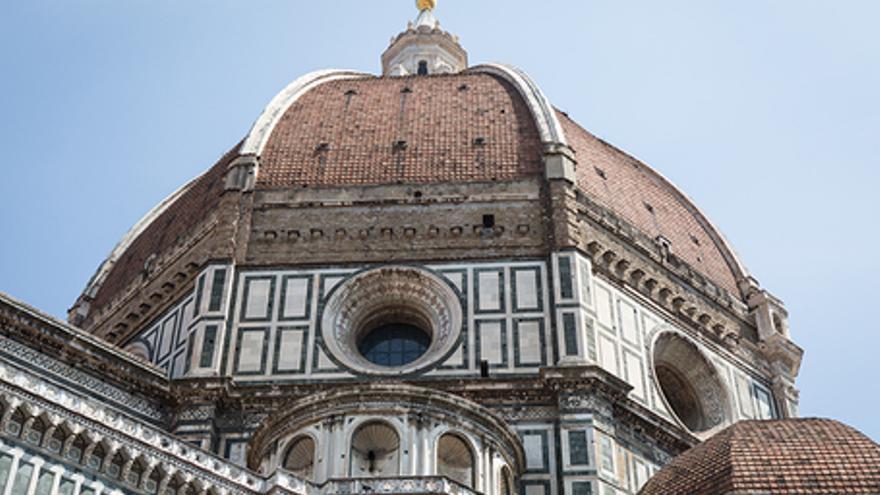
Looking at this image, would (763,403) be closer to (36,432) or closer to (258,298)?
(258,298)

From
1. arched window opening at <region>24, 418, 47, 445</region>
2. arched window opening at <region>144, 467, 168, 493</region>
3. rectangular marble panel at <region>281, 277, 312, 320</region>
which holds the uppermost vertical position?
rectangular marble panel at <region>281, 277, 312, 320</region>

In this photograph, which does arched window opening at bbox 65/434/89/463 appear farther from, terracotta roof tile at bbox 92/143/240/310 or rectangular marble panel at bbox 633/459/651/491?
terracotta roof tile at bbox 92/143/240/310

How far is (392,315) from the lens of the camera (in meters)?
24.7

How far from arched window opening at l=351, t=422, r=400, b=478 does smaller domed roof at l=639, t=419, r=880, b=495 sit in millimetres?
3928

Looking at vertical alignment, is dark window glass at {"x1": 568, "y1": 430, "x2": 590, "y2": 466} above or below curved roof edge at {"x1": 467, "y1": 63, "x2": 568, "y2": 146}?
below

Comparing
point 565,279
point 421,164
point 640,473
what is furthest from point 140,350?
point 640,473

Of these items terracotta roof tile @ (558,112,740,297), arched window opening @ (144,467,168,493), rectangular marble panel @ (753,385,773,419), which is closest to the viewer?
arched window opening @ (144,467,168,493)

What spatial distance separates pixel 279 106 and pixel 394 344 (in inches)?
296

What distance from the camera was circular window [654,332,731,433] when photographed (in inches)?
1011

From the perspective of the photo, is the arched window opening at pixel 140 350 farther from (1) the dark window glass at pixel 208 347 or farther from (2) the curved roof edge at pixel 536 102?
(2) the curved roof edge at pixel 536 102

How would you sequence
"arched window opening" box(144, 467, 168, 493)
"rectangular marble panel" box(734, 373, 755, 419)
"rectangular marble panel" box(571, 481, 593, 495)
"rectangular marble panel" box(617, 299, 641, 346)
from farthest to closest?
"rectangular marble panel" box(734, 373, 755, 419)
"rectangular marble panel" box(617, 299, 641, 346)
"rectangular marble panel" box(571, 481, 593, 495)
"arched window opening" box(144, 467, 168, 493)

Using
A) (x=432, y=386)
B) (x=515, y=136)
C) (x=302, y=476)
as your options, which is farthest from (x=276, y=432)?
(x=515, y=136)

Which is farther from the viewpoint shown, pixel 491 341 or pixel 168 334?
pixel 168 334

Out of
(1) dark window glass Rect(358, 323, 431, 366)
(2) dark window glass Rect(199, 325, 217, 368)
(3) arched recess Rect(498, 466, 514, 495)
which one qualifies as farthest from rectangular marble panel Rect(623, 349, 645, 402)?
(2) dark window glass Rect(199, 325, 217, 368)
